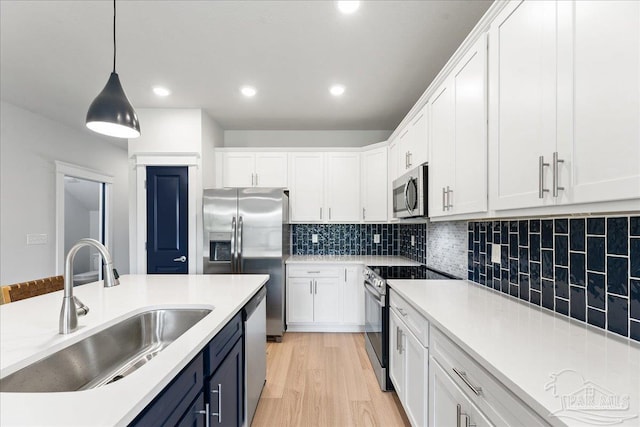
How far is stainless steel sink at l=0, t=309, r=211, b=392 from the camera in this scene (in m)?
0.99

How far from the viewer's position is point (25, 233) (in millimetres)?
3672

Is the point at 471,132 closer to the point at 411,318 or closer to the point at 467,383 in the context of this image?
the point at 411,318

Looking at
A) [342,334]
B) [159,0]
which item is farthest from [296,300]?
[159,0]

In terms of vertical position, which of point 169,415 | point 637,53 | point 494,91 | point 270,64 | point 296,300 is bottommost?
point 296,300

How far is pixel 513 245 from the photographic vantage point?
1793 millimetres

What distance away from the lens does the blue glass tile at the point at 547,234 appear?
1492 mm

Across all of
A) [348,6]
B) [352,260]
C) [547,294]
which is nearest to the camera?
[547,294]

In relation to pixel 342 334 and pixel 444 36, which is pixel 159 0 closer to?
pixel 444 36

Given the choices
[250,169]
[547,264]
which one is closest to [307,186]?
[250,169]

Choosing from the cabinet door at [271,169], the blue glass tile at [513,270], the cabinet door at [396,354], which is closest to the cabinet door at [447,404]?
the cabinet door at [396,354]

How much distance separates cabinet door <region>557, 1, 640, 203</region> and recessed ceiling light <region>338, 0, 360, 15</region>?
3.96ft

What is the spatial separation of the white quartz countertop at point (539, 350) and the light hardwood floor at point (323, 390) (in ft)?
3.58

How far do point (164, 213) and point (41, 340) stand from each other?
8.88ft

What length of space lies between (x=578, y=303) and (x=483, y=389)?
681 mm
